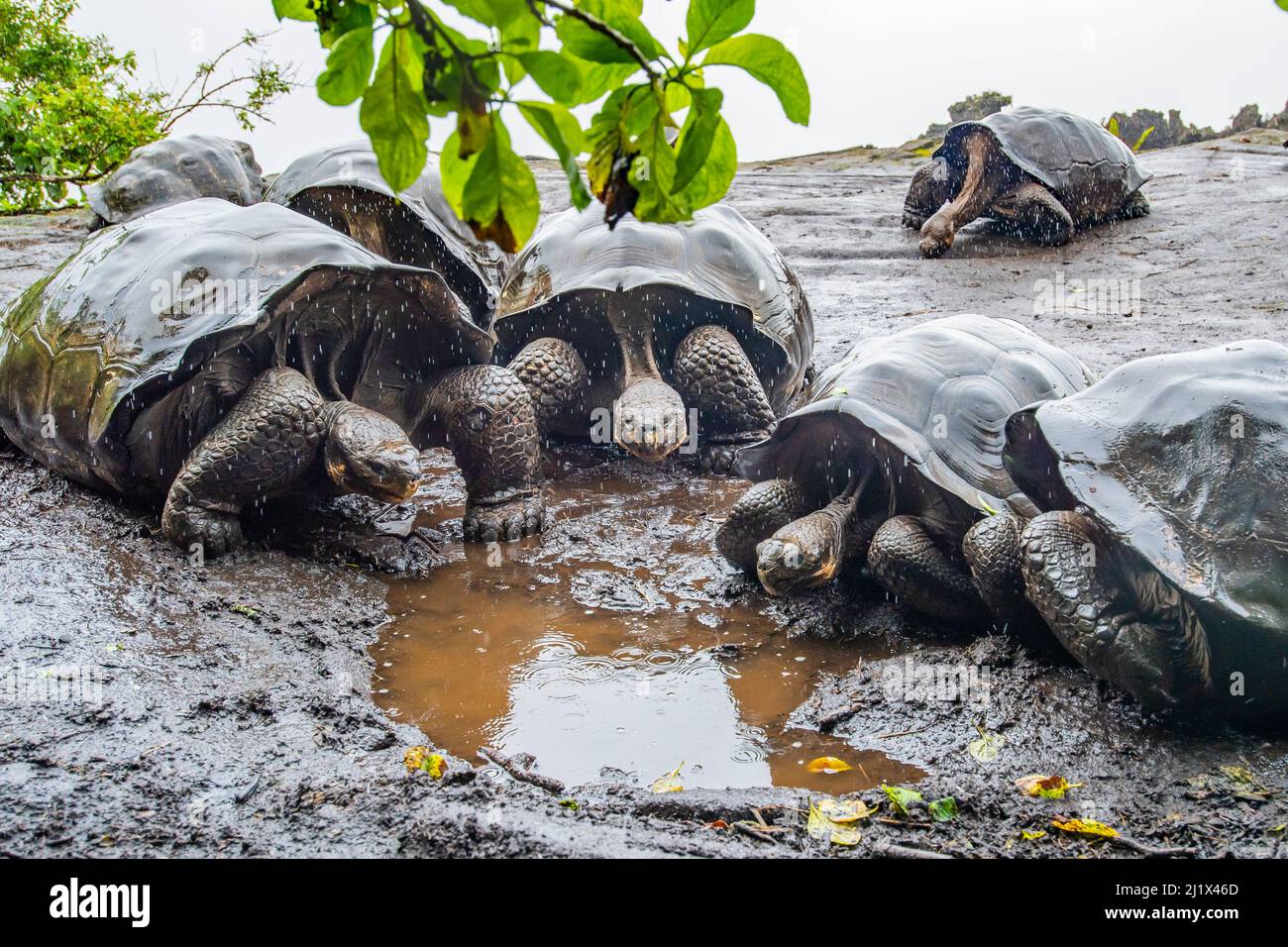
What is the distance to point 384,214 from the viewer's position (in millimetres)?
5871

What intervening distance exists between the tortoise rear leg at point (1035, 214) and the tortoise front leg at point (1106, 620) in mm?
8043

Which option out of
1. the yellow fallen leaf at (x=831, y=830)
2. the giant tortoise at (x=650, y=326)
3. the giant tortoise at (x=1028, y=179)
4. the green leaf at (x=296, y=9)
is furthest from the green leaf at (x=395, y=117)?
the giant tortoise at (x=1028, y=179)

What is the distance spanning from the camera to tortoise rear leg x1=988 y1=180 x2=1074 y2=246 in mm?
10016

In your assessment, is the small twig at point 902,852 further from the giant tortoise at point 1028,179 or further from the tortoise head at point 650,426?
the giant tortoise at point 1028,179

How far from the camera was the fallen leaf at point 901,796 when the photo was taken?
7.59ft

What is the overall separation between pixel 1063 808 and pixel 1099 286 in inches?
287

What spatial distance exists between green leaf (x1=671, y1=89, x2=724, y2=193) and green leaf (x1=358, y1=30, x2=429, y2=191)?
9.1 inches

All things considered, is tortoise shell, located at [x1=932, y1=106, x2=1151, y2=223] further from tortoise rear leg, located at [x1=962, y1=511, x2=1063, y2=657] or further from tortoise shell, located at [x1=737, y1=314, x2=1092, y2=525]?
tortoise rear leg, located at [x1=962, y1=511, x2=1063, y2=657]

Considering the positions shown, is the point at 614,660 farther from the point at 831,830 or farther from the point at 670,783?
the point at 831,830

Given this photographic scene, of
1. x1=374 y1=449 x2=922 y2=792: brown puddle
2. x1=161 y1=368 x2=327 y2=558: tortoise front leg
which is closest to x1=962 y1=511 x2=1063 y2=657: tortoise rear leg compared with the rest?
x1=374 y1=449 x2=922 y2=792: brown puddle

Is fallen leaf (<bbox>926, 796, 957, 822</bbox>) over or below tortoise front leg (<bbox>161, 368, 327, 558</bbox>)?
below

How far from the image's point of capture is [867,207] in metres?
12.1

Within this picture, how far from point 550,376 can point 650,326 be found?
2.21ft
